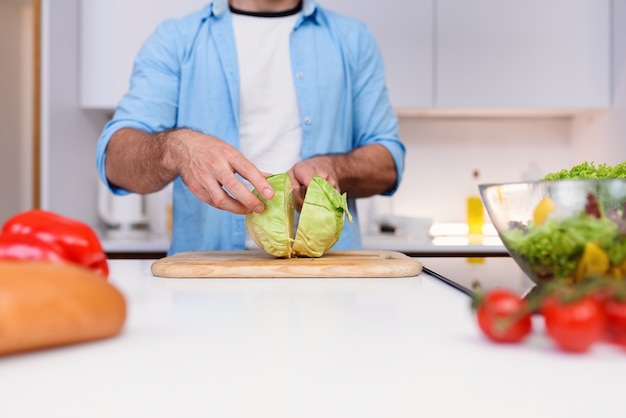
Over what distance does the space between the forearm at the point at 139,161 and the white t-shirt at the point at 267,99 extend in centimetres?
30

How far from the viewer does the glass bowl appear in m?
0.59

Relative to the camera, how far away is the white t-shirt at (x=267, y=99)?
171cm

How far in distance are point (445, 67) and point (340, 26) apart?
39.8 inches

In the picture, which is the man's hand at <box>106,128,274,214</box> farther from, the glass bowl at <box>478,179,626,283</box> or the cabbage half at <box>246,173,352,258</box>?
the glass bowl at <box>478,179,626,283</box>

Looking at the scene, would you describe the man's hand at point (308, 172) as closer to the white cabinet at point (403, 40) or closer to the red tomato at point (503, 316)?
the red tomato at point (503, 316)

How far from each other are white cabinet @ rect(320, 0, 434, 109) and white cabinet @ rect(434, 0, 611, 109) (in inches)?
2.0

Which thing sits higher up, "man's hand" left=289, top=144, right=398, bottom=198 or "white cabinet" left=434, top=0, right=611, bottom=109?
"white cabinet" left=434, top=0, right=611, bottom=109

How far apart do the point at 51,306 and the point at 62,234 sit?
0.20 m

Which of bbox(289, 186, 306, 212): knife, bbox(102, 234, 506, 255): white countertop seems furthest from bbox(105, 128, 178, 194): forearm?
bbox(102, 234, 506, 255): white countertop

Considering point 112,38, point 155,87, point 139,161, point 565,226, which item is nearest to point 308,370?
point 565,226

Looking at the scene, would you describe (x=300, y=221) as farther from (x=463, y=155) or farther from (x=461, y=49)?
(x=463, y=155)

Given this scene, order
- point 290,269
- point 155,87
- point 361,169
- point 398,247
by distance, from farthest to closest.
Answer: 1. point 398,247
2. point 155,87
3. point 361,169
4. point 290,269

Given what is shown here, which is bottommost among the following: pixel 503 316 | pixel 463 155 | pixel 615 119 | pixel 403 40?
pixel 503 316

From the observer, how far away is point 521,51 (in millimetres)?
2717
